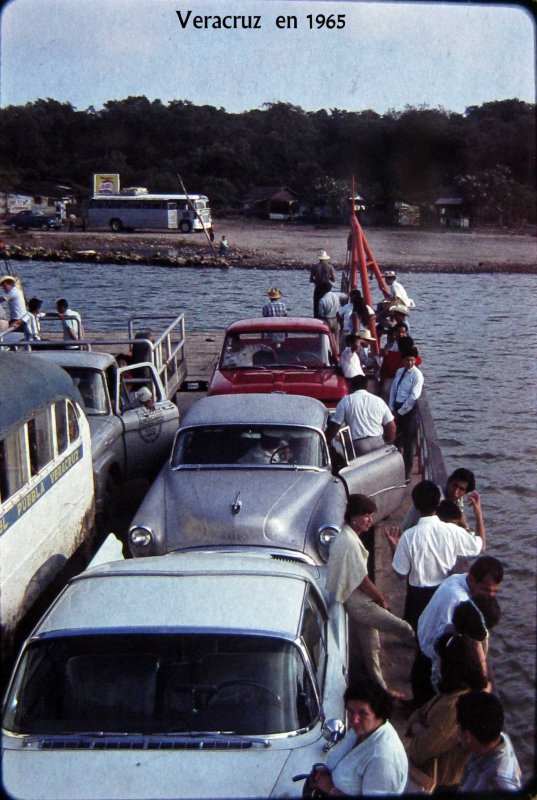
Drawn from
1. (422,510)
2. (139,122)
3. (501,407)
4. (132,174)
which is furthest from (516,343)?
(422,510)

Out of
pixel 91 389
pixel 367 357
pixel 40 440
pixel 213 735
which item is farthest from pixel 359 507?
pixel 367 357

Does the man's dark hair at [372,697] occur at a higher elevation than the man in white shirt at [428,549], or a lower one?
higher

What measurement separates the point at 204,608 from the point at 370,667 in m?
1.89

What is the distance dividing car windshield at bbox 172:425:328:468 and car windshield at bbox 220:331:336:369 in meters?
3.46

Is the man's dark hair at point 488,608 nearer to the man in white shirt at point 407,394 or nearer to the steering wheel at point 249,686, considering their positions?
the steering wheel at point 249,686

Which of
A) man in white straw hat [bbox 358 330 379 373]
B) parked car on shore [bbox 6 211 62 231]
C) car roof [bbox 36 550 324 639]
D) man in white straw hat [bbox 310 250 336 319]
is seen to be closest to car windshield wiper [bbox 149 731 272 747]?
car roof [bbox 36 550 324 639]

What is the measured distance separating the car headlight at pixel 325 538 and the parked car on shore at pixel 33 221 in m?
57.7

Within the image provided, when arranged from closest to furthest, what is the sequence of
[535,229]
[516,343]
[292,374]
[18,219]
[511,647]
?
[511,647] → [292,374] → [516,343] → [535,229] → [18,219]

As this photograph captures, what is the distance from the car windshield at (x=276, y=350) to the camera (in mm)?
11492

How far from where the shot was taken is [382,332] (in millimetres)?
14945

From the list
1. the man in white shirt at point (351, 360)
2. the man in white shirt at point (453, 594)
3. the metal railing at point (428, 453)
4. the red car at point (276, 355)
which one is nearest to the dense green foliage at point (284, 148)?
the red car at point (276, 355)

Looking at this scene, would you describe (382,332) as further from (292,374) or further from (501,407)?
(501,407)

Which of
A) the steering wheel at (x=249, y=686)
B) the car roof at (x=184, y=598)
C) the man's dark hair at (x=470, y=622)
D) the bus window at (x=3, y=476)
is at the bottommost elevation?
the steering wheel at (x=249, y=686)

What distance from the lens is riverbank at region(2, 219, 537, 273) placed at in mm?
51688
